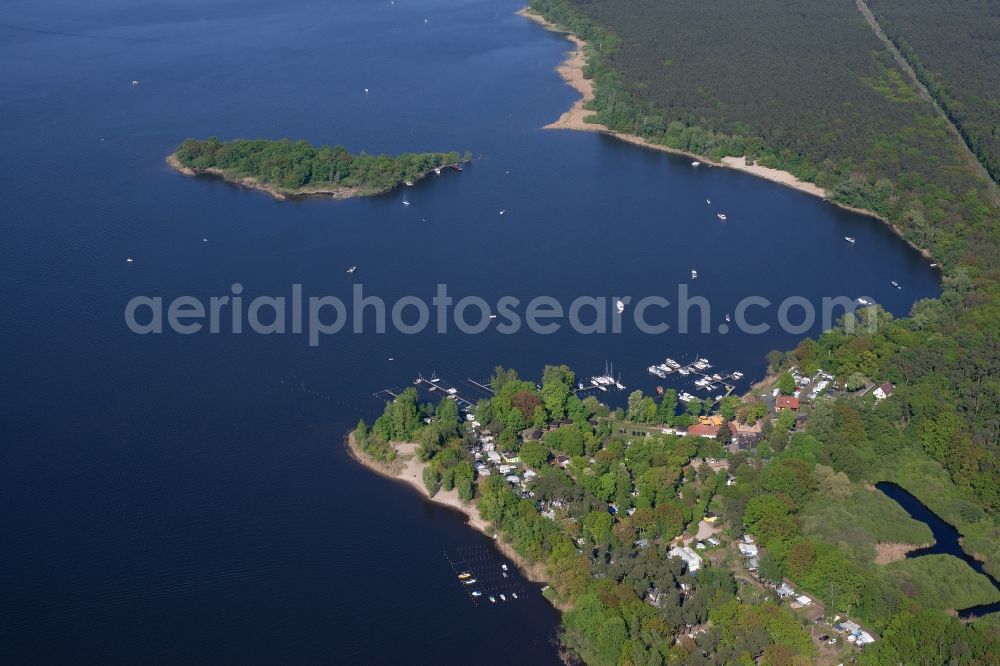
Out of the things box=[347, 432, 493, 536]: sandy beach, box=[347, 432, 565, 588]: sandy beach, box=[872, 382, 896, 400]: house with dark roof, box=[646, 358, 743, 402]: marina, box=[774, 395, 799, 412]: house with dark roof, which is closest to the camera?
box=[347, 432, 565, 588]: sandy beach

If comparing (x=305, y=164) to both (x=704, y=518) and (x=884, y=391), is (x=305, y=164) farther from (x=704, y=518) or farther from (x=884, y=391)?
(x=704, y=518)

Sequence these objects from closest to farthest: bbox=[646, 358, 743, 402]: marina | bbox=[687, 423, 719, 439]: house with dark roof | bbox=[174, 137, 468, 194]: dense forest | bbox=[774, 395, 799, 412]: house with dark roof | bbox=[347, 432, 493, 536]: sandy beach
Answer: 1. bbox=[347, 432, 493, 536]: sandy beach
2. bbox=[687, 423, 719, 439]: house with dark roof
3. bbox=[774, 395, 799, 412]: house with dark roof
4. bbox=[646, 358, 743, 402]: marina
5. bbox=[174, 137, 468, 194]: dense forest

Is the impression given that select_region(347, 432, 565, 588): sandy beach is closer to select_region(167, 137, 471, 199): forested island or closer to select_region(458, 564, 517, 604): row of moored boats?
select_region(458, 564, 517, 604): row of moored boats

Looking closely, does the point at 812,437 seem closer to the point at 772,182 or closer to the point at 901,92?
the point at 772,182

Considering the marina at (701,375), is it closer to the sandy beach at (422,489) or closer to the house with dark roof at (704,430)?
the house with dark roof at (704,430)

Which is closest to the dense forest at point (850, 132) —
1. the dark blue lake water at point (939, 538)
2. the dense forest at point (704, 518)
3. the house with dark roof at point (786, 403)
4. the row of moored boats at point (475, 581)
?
the dark blue lake water at point (939, 538)

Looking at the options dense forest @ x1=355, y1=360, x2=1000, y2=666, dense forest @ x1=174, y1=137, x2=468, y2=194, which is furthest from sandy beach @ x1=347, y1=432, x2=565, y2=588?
dense forest @ x1=174, y1=137, x2=468, y2=194
